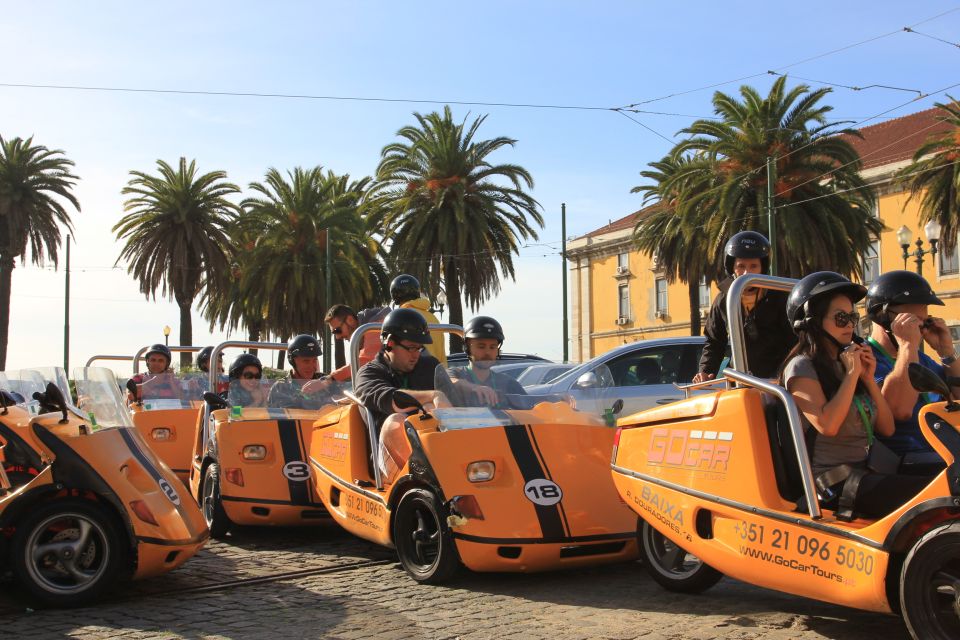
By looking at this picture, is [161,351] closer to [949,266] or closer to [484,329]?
[484,329]

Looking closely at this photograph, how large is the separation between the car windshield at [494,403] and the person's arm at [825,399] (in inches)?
68.6

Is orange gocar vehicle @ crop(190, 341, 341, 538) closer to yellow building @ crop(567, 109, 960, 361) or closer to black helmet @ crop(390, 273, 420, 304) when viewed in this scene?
black helmet @ crop(390, 273, 420, 304)

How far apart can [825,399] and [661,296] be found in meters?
53.2

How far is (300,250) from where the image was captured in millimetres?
35094

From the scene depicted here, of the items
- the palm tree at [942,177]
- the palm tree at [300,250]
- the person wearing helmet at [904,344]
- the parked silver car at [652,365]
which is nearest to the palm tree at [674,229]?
the palm tree at [942,177]

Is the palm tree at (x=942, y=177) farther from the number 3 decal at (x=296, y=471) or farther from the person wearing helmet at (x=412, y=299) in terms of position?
the number 3 decal at (x=296, y=471)

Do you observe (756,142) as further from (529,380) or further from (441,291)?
(529,380)

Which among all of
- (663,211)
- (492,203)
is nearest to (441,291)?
(492,203)

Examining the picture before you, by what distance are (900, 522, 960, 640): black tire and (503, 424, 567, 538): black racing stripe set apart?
2044 millimetres

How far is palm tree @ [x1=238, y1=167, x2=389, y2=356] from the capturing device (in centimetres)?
3456

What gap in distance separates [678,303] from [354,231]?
83.6 ft

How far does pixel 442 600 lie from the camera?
18.0 ft

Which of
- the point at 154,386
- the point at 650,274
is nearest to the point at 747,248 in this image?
the point at 154,386

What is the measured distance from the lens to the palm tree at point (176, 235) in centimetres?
3303
